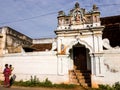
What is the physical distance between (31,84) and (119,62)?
6.68 meters

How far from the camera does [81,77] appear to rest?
13953mm

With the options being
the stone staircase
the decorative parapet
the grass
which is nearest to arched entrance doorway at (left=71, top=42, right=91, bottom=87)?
the stone staircase

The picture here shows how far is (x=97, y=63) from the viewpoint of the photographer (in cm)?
1282

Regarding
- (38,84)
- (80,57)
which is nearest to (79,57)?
(80,57)

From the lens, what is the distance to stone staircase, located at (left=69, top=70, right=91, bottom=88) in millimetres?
13414

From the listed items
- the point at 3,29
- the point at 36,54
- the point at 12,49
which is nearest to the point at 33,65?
the point at 36,54

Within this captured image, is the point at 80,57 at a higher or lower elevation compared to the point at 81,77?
higher

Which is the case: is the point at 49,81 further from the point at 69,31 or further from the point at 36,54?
the point at 69,31

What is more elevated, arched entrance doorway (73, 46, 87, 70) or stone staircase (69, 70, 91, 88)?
arched entrance doorway (73, 46, 87, 70)

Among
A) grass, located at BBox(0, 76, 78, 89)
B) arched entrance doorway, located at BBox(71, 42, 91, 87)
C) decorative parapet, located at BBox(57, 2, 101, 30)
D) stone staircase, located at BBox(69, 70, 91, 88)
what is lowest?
grass, located at BBox(0, 76, 78, 89)

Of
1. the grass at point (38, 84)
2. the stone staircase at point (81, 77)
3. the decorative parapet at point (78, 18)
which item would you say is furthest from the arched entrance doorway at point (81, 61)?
the decorative parapet at point (78, 18)

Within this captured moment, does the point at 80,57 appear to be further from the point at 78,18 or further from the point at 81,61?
the point at 78,18

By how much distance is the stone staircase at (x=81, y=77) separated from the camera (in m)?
13.4

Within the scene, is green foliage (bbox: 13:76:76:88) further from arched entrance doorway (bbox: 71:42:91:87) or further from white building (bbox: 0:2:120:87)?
arched entrance doorway (bbox: 71:42:91:87)
